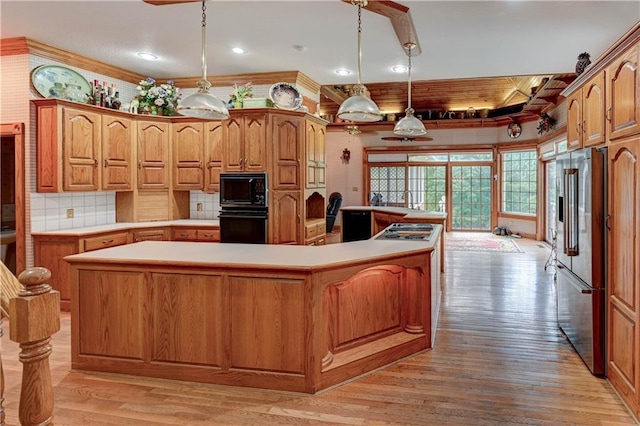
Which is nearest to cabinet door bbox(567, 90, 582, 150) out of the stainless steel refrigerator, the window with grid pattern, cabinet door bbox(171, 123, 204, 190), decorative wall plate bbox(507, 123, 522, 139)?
the stainless steel refrigerator

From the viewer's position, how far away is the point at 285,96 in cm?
553

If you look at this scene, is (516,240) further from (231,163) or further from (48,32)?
(48,32)

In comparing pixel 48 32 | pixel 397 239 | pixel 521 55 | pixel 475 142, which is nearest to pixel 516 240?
pixel 475 142

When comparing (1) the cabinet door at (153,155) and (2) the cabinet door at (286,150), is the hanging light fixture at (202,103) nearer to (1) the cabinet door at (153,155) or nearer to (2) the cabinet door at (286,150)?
(2) the cabinet door at (286,150)

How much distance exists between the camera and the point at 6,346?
371 cm

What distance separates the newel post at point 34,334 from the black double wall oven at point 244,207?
382 centimetres

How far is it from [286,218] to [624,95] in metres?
3.59

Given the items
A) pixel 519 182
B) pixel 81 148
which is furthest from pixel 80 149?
pixel 519 182

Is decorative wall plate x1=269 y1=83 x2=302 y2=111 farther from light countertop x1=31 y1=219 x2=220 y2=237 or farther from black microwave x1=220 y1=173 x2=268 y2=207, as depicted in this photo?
light countertop x1=31 y1=219 x2=220 y2=237

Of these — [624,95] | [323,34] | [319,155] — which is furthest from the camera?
[319,155]

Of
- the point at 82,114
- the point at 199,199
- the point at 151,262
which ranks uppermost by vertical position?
the point at 82,114

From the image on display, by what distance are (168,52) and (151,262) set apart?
9.67ft

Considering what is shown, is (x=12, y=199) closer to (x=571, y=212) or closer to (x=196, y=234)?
(x=196, y=234)

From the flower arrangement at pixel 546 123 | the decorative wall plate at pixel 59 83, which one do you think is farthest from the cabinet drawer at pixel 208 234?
the flower arrangement at pixel 546 123
